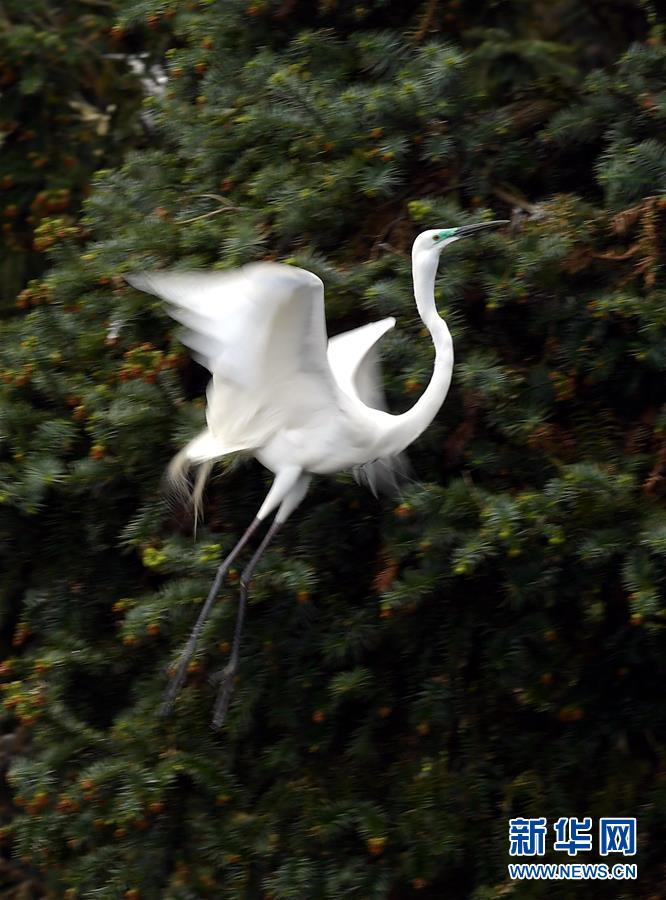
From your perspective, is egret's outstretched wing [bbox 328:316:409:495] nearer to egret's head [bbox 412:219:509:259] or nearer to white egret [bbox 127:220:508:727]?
white egret [bbox 127:220:508:727]

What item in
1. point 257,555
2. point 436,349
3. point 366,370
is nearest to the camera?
point 436,349

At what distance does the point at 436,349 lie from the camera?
9.21ft

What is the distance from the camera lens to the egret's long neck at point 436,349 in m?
2.78

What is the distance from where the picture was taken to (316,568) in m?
3.04

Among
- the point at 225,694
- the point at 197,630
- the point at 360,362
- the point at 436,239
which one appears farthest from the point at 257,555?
the point at 436,239

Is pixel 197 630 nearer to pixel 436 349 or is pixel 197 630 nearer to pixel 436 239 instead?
pixel 436 349

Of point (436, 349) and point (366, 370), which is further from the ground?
point (436, 349)

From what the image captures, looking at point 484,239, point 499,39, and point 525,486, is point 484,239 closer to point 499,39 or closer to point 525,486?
point 525,486

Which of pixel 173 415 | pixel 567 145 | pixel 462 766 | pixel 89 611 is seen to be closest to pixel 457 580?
pixel 462 766

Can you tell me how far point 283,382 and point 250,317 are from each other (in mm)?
305

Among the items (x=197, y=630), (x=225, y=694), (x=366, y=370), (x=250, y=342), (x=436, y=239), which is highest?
(x=436, y=239)

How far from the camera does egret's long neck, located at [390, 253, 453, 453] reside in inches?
109

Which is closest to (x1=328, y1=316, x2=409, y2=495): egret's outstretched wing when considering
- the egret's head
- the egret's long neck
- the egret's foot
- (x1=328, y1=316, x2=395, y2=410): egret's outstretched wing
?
(x1=328, y1=316, x2=395, y2=410): egret's outstretched wing

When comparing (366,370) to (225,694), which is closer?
(225,694)
